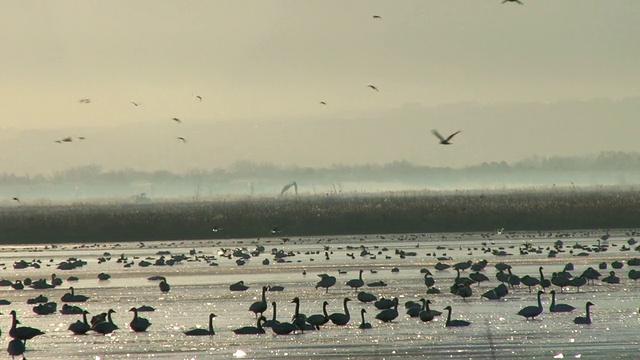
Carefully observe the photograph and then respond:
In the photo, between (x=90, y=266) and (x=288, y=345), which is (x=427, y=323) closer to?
(x=288, y=345)

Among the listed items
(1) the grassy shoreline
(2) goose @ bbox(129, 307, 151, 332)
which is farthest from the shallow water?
(1) the grassy shoreline

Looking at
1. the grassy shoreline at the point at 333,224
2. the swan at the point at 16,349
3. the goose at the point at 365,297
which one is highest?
the grassy shoreline at the point at 333,224

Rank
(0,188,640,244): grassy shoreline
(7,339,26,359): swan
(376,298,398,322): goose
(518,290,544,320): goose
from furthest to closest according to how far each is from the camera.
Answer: (0,188,640,244): grassy shoreline → (376,298,398,322): goose → (518,290,544,320): goose → (7,339,26,359): swan

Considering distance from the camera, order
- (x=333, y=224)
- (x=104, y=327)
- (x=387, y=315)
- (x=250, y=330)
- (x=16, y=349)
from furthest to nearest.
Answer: (x=333, y=224)
(x=387, y=315)
(x=104, y=327)
(x=250, y=330)
(x=16, y=349)

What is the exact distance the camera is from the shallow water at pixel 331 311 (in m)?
24.8

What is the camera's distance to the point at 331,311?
32.2 meters

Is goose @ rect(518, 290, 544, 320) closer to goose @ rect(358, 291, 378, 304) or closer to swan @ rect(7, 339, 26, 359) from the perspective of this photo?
goose @ rect(358, 291, 378, 304)

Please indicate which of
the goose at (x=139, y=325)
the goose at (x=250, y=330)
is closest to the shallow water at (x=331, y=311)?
the goose at (x=250, y=330)

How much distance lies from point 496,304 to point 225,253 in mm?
28583

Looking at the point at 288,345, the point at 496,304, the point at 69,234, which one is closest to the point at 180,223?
the point at 69,234

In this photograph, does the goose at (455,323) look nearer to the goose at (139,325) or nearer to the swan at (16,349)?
the goose at (139,325)

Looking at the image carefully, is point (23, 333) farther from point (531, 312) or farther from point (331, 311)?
point (531, 312)

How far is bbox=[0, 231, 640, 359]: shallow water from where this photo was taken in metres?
24.8

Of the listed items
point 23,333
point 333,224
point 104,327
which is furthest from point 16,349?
point 333,224
